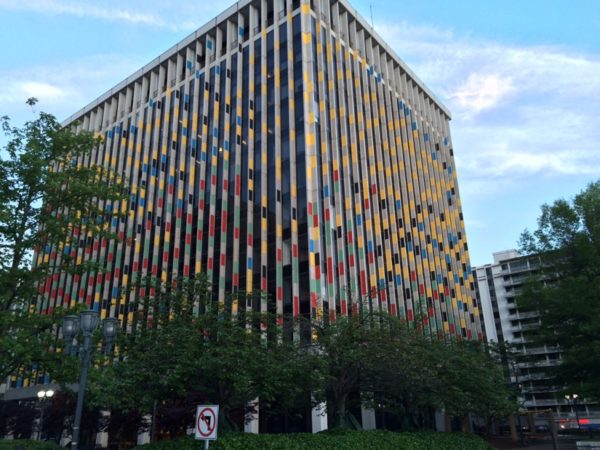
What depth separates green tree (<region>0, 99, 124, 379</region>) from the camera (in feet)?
58.2

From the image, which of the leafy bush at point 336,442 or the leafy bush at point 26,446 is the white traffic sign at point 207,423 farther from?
the leafy bush at point 26,446

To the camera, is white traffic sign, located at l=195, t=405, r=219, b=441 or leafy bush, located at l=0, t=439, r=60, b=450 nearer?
white traffic sign, located at l=195, t=405, r=219, b=441

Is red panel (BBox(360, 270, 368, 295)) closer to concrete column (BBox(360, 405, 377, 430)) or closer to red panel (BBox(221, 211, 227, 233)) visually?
concrete column (BBox(360, 405, 377, 430))

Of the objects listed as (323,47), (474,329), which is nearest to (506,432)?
(474,329)

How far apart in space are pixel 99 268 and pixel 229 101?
4095cm

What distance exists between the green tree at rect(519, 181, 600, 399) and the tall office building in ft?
42.6

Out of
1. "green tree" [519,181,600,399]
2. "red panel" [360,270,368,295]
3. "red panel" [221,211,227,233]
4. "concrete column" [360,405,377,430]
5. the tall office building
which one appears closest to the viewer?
"green tree" [519,181,600,399]

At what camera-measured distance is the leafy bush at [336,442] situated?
16656 millimetres

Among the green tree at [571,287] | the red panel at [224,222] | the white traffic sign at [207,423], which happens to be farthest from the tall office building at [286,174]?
the white traffic sign at [207,423]

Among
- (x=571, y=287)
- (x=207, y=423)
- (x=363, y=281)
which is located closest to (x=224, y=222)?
(x=363, y=281)

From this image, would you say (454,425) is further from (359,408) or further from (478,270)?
(478,270)

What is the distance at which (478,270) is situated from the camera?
396 feet

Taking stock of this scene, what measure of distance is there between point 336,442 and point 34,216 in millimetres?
14886

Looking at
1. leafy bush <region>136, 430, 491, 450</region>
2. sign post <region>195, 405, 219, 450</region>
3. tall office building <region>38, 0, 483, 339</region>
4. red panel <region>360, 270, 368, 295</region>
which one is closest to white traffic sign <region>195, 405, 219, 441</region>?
sign post <region>195, 405, 219, 450</region>
